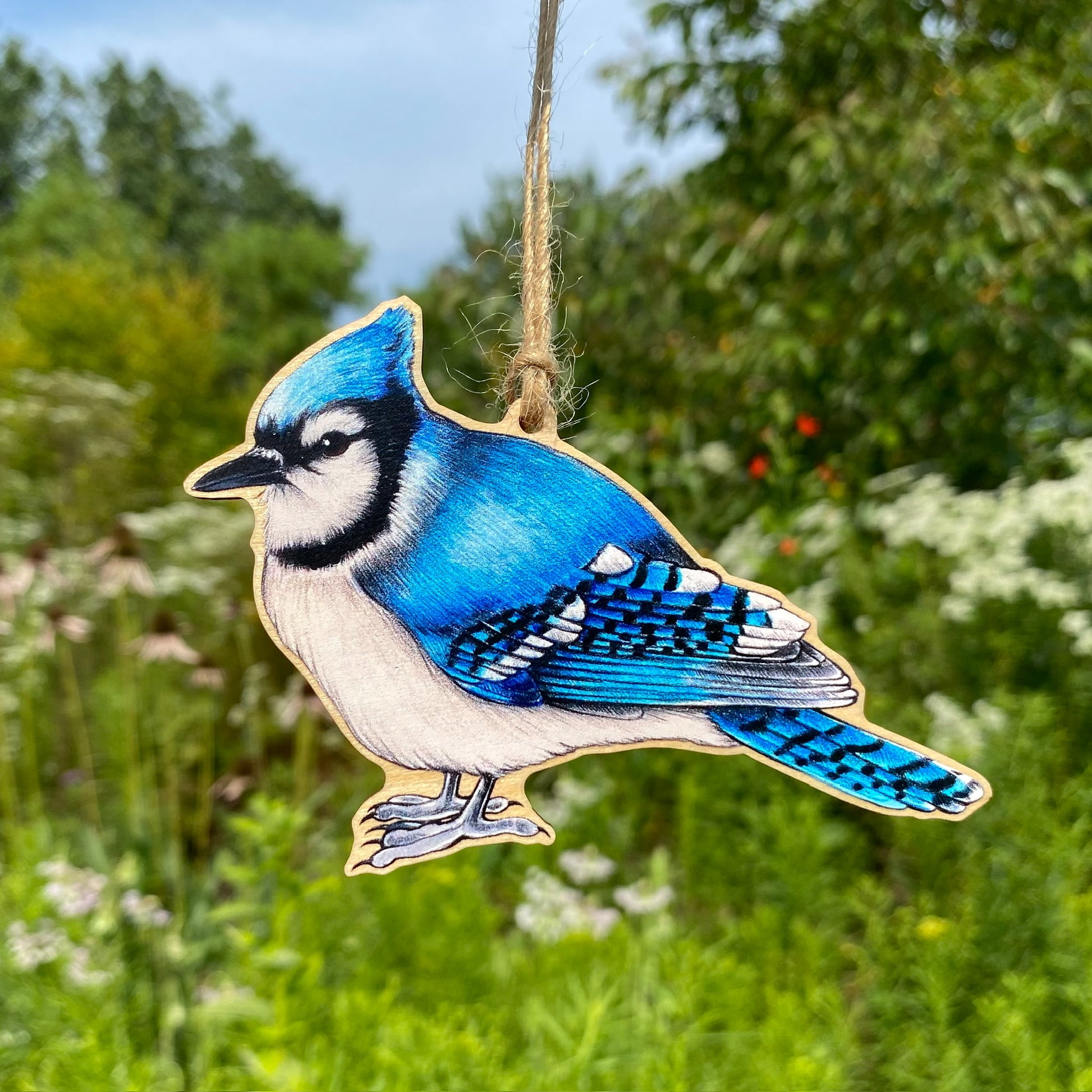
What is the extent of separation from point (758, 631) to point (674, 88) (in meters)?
1.99

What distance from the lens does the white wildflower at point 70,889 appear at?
45.2 inches

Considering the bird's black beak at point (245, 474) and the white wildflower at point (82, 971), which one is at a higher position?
the bird's black beak at point (245, 474)

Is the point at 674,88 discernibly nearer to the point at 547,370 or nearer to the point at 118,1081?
the point at 547,370

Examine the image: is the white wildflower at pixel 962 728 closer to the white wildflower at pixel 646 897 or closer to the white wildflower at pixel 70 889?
the white wildflower at pixel 646 897

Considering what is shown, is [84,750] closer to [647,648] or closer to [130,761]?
[130,761]

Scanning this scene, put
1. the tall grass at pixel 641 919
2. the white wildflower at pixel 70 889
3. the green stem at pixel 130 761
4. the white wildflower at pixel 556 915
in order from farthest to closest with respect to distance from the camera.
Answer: the green stem at pixel 130 761 → the white wildflower at pixel 556 915 → the white wildflower at pixel 70 889 → the tall grass at pixel 641 919

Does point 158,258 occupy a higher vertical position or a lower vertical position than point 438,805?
higher

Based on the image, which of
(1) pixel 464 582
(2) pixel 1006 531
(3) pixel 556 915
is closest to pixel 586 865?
(3) pixel 556 915

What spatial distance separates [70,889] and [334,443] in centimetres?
98

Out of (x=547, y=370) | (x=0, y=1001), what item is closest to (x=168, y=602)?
(x=0, y=1001)

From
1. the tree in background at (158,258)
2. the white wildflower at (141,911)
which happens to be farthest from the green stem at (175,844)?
the tree in background at (158,258)

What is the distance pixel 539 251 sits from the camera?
50 cm

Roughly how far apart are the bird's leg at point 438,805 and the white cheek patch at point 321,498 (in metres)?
0.16

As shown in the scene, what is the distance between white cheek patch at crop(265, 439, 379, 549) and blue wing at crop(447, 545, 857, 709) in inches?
3.9
